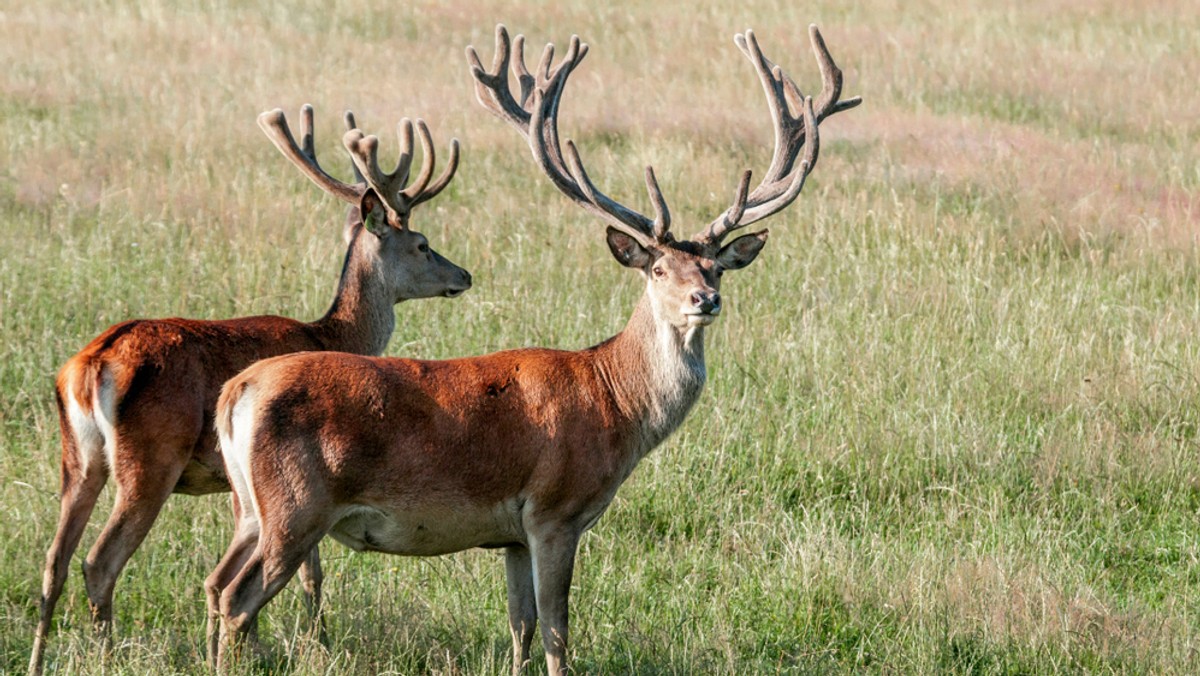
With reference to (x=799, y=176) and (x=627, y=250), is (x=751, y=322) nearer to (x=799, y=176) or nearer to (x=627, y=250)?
(x=799, y=176)

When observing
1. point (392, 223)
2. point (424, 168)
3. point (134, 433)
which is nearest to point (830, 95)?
point (424, 168)

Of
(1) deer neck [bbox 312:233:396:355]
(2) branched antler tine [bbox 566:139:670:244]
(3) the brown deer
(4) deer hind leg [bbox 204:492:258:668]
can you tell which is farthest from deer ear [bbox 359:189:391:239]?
(4) deer hind leg [bbox 204:492:258:668]

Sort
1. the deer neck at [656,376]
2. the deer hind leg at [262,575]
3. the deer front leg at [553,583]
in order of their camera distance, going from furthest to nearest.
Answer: the deer neck at [656,376], the deer front leg at [553,583], the deer hind leg at [262,575]

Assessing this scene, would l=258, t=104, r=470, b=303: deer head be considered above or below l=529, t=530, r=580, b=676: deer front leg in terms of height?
above

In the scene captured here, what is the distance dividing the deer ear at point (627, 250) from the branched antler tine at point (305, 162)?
211cm

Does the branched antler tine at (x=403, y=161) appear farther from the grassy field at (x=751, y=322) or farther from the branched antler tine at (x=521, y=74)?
the grassy field at (x=751, y=322)

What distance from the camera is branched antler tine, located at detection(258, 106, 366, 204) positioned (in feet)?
23.9

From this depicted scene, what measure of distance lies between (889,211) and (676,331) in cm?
566

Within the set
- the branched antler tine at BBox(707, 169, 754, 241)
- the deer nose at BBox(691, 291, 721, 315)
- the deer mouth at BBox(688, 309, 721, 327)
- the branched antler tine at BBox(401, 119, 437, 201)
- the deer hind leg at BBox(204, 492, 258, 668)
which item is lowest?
the deer hind leg at BBox(204, 492, 258, 668)

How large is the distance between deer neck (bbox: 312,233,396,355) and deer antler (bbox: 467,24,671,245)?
0.93 m

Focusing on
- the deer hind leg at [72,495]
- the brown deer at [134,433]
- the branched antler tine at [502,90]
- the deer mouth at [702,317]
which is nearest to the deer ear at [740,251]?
the deer mouth at [702,317]

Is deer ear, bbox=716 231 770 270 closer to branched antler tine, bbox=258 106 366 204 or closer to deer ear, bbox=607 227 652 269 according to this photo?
deer ear, bbox=607 227 652 269

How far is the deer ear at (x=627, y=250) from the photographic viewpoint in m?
5.55

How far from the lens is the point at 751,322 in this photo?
28.7 feet
